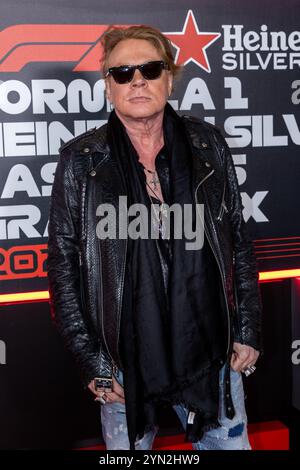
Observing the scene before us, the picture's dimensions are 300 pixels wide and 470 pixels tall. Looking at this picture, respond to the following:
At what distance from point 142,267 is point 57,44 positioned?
1.18 meters

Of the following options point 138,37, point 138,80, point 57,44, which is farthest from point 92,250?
point 57,44

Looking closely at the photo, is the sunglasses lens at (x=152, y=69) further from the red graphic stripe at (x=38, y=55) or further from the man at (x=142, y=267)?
the red graphic stripe at (x=38, y=55)

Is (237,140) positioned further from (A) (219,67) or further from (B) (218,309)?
(B) (218,309)

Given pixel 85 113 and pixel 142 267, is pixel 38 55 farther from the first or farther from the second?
pixel 142 267

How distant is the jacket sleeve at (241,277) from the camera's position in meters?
1.80

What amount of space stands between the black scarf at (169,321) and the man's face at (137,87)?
0.08 meters

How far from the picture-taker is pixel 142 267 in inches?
63.6

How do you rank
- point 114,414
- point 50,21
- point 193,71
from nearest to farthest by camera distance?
1. point 114,414
2. point 50,21
3. point 193,71

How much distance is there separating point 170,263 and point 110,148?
37cm

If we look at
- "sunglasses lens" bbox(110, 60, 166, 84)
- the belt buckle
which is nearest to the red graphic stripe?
"sunglasses lens" bbox(110, 60, 166, 84)

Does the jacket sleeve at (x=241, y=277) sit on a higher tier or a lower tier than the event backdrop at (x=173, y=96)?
lower

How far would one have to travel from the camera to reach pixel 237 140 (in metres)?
2.62

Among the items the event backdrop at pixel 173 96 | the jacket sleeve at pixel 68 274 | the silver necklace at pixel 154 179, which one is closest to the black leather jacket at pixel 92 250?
the jacket sleeve at pixel 68 274

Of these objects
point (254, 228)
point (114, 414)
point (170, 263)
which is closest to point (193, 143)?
point (170, 263)
